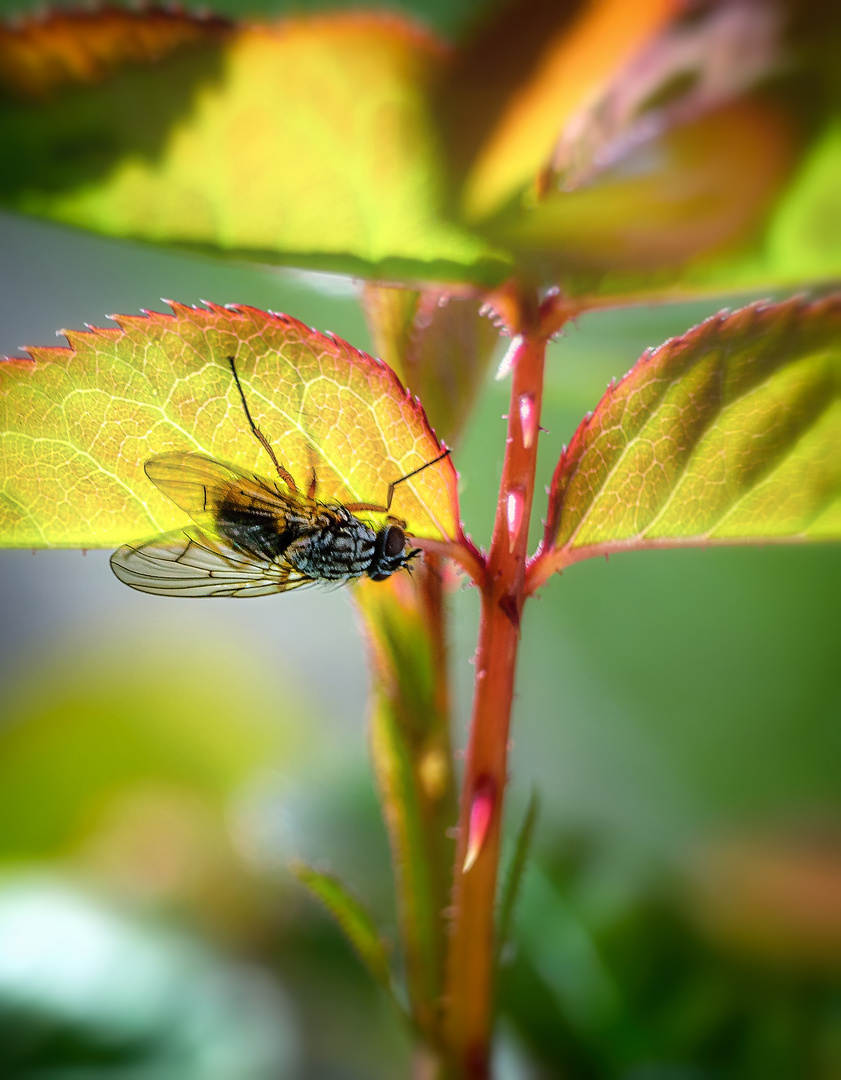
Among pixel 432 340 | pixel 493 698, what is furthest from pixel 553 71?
pixel 493 698

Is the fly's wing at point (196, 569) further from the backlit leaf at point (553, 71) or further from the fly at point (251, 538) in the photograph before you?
the backlit leaf at point (553, 71)

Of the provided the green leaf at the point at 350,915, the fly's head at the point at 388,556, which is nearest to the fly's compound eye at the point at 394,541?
the fly's head at the point at 388,556

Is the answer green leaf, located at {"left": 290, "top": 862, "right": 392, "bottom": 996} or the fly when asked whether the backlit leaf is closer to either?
the fly

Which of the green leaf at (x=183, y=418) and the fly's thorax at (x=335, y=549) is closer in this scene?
the green leaf at (x=183, y=418)

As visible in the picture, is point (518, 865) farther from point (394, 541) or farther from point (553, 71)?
point (553, 71)

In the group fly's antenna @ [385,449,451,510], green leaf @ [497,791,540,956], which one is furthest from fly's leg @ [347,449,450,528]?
green leaf @ [497,791,540,956]
